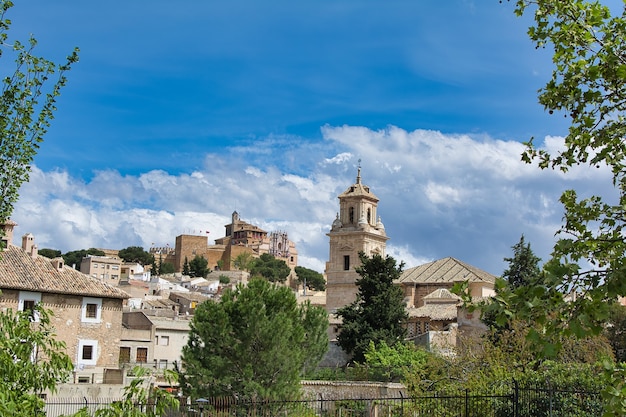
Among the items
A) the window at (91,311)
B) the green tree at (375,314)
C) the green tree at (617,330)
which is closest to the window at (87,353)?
the window at (91,311)

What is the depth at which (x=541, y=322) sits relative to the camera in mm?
6055

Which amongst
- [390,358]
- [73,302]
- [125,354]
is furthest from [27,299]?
[390,358]

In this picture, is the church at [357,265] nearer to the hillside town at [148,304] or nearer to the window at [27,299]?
the hillside town at [148,304]

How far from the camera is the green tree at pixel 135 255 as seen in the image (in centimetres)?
14525

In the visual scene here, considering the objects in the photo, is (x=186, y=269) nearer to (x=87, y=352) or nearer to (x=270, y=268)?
(x=270, y=268)

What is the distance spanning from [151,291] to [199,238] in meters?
64.8

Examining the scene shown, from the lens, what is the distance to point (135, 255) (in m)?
146

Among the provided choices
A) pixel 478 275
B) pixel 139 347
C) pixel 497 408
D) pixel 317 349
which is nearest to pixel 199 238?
pixel 478 275

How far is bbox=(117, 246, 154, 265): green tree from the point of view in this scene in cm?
14525

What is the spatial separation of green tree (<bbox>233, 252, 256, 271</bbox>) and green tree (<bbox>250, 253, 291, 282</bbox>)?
3.14ft

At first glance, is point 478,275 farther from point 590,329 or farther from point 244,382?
point 590,329

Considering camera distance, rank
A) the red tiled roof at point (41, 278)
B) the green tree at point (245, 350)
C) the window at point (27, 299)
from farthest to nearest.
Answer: the red tiled roof at point (41, 278) < the window at point (27, 299) < the green tree at point (245, 350)

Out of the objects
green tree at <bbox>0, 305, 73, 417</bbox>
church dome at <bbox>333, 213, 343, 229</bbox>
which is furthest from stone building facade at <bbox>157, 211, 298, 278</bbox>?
green tree at <bbox>0, 305, 73, 417</bbox>

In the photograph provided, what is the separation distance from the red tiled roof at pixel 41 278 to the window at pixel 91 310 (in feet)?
1.09
